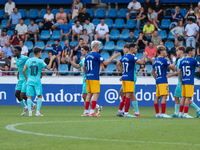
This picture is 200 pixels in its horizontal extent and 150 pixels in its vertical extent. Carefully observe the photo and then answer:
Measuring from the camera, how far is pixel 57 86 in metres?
16.8

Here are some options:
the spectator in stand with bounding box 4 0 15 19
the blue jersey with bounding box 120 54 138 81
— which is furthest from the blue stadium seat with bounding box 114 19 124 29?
the blue jersey with bounding box 120 54 138 81

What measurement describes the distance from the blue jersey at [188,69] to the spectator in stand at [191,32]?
29.8ft

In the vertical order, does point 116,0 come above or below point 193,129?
above

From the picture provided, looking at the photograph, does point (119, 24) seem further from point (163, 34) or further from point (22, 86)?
point (22, 86)

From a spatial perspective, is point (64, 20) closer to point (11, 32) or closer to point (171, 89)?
point (11, 32)

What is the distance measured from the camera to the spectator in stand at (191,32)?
62.2ft

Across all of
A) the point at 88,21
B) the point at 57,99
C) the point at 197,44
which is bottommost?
the point at 57,99

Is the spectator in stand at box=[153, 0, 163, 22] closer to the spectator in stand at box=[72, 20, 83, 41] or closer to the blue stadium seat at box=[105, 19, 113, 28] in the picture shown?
the blue stadium seat at box=[105, 19, 113, 28]

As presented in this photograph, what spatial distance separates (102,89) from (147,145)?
36.7 feet

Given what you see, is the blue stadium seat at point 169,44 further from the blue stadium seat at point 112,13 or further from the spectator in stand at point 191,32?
the blue stadium seat at point 112,13

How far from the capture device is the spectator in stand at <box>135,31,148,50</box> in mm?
19344

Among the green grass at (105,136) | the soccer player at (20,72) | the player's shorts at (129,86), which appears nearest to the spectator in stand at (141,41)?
the soccer player at (20,72)

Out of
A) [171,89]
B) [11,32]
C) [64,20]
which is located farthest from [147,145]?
[11,32]

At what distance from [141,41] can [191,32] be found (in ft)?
8.48
